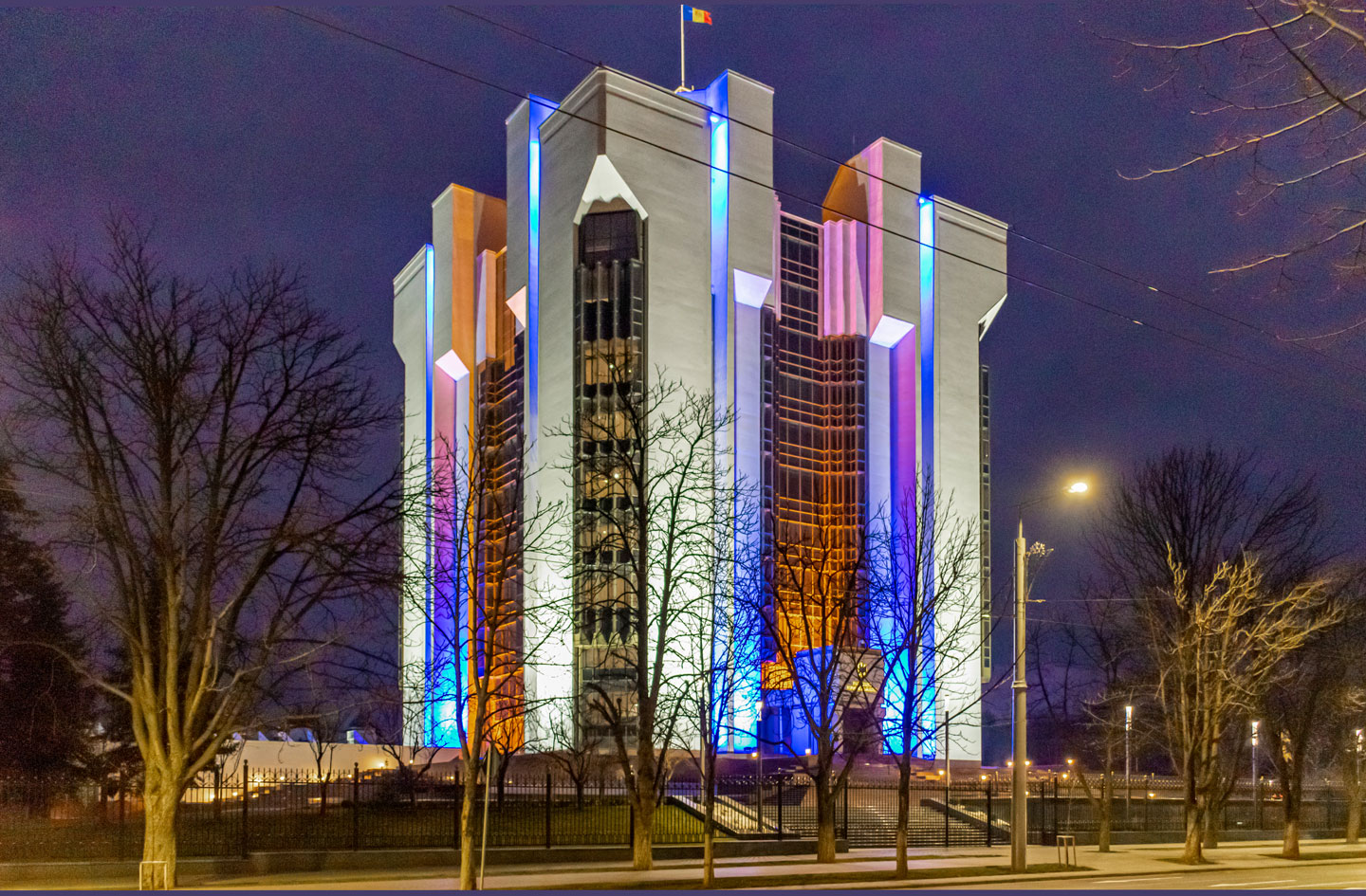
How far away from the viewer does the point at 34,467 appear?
65.7ft

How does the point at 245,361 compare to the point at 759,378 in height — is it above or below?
below

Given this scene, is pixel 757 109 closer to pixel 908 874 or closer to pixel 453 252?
pixel 453 252

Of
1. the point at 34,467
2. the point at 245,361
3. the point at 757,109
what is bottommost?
the point at 34,467

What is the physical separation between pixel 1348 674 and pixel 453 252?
2890 inches

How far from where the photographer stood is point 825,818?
31219mm

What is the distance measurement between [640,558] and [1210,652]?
1653 centimetres

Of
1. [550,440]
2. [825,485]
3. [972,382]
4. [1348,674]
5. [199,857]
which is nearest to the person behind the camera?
[199,857]

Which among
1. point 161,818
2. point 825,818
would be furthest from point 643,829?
point 161,818

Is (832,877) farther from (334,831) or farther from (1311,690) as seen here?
(1311,690)

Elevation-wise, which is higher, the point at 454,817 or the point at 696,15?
the point at 696,15

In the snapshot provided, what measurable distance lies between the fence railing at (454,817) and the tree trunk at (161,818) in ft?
16.7

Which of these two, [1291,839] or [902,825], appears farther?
[1291,839]

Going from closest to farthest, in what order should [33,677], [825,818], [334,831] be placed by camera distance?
[825,818] → [334,831] → [33,677]

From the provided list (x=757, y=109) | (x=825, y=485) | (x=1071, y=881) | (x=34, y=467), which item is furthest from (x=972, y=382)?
(x=34, y=467)
